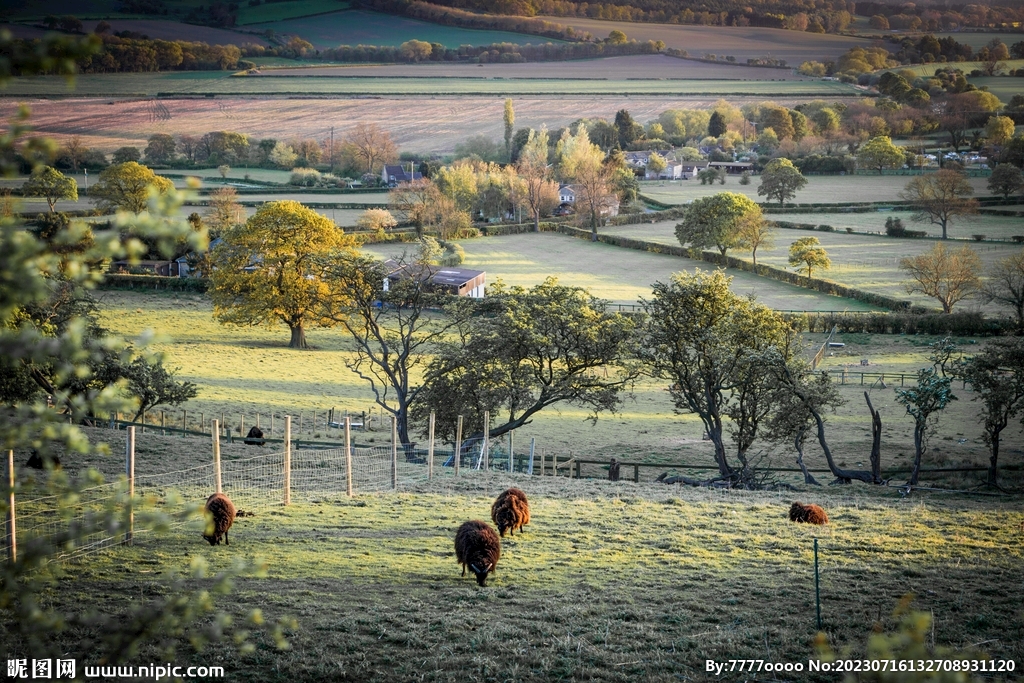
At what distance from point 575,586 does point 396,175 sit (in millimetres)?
131672

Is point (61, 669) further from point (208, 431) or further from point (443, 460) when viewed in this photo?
point (208, 431)

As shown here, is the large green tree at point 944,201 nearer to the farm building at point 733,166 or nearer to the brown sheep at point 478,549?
the farm building at point 733,166

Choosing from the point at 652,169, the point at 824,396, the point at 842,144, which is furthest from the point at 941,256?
the point at 842,144

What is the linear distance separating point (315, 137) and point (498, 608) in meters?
167

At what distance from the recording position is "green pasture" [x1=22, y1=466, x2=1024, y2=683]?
1302 centimetres

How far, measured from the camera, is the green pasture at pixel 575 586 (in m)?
13.0

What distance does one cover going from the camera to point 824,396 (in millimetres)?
33344

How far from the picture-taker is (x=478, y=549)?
15844mm

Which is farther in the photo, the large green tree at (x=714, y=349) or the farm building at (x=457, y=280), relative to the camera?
the farm building at (x=457, y=280)

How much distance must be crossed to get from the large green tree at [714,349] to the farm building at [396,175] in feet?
353

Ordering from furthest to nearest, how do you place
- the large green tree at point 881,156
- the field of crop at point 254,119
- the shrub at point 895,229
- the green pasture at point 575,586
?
the field of crop at point 254,119, the large green tree at point 881,156, the shrub at point 895,229, the green pasture at point 575,586

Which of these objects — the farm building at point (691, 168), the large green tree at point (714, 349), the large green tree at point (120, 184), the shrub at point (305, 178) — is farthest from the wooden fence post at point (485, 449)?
the farm building at point (691, 168)

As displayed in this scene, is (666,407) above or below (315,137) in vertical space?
below

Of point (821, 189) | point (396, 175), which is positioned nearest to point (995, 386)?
point (821, 189)
